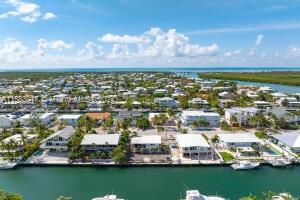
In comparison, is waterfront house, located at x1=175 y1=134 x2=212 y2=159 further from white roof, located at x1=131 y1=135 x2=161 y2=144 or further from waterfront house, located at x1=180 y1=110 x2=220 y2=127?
waterfront house, located at x1=180 y1=110 x2=220 y2=127

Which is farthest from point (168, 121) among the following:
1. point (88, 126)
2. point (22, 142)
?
point (22, 142)

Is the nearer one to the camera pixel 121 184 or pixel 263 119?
pixel 121 184

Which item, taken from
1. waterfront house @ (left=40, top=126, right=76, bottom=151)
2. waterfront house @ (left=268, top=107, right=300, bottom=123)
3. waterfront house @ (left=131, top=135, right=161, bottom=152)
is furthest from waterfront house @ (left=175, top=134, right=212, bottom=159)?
waterfront house @ (left=268, top=107, right=300, bottom=123)

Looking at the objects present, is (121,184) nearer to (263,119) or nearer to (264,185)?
(264,185)

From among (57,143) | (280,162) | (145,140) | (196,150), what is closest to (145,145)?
(145,140)

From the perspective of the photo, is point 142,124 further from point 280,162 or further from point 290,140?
point 290,140

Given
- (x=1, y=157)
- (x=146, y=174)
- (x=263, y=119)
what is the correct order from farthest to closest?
(x=263, y=119) → (x=1, y=157) → (x=146, y=174)
